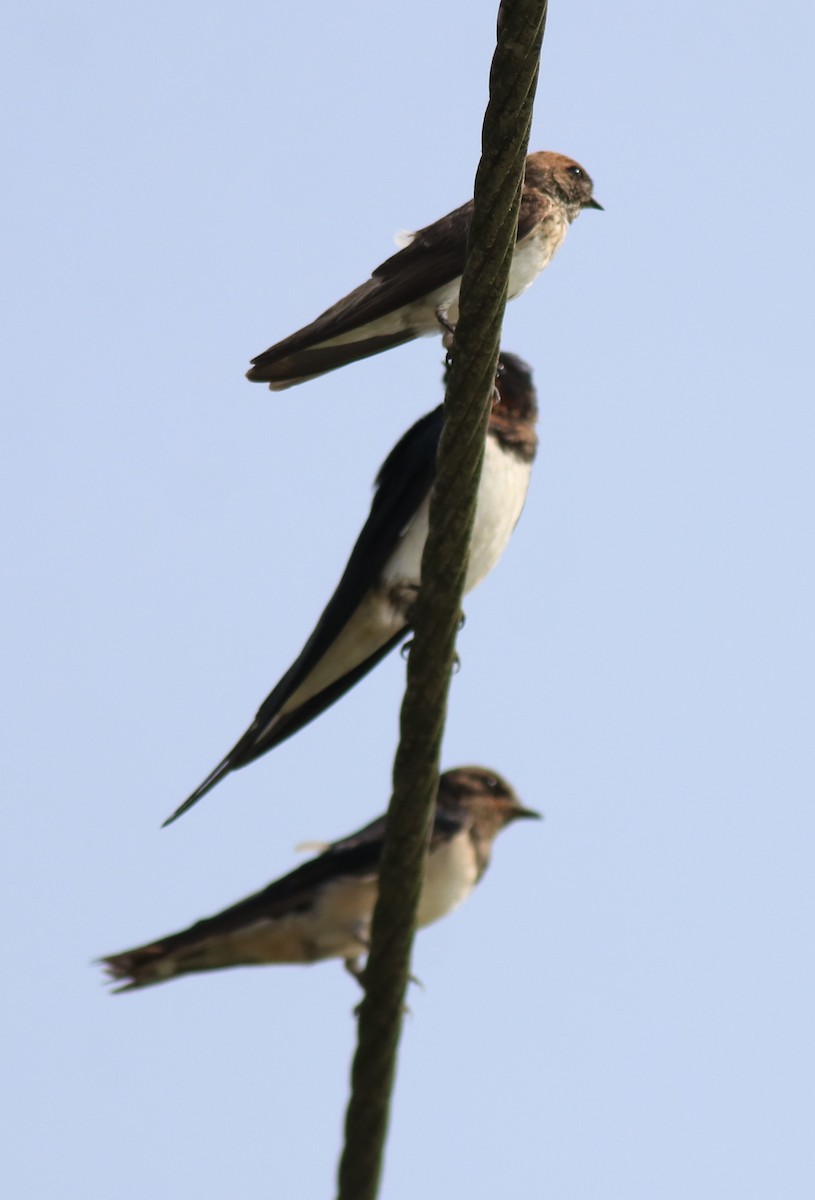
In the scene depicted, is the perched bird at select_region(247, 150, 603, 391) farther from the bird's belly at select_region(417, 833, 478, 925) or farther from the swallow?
the bird's belly at select_region(417, 833, 478, 925)

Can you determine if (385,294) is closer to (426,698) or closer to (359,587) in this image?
(359,587)

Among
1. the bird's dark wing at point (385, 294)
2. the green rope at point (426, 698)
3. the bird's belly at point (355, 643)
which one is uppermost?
the bird's dark wing at point (385, 294)

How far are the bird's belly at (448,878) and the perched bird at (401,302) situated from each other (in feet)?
4.35

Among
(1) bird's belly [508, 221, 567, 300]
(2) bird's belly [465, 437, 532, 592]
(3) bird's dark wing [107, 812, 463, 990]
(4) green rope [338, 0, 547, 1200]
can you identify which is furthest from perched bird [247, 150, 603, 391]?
(4) green rope [338, 0, 547, 1200]

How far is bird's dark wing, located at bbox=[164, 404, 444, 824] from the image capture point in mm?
4758

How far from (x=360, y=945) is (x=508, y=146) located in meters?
2.44

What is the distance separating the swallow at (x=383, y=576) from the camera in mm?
4754

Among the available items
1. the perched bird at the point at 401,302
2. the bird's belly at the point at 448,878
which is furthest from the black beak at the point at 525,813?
the perched bird at the point at 401,302

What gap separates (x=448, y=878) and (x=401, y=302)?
5.02ft

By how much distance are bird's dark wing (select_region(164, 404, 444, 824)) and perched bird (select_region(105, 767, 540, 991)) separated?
0.37 meters

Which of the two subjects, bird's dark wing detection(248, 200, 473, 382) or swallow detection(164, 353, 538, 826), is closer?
bird's dark wing detection(248, 200, 473, 382)

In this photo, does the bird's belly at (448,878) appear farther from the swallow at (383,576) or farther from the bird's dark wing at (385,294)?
the bird's dark wing at (385,294)

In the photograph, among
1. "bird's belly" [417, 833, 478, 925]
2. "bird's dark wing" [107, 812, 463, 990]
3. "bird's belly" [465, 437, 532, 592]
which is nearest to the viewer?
"bird's dark wing" [107, 812, 463, 990]

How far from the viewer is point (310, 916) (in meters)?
4.39
